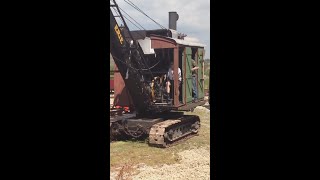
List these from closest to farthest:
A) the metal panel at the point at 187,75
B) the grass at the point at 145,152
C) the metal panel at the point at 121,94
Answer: the grass at the point at 145,152, the metal panel at the point at 187,75, the metal panel at the point at 121,94

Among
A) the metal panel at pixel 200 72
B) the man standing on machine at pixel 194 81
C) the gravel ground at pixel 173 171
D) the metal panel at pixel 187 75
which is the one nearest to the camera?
the gravel ground at pixel 173 171

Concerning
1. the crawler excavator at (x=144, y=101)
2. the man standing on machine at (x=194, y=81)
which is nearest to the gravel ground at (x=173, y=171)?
the crawler excavator at (x=144, y=101)

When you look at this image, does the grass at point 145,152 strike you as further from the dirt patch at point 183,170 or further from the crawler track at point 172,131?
the dirt patch at point 183,170

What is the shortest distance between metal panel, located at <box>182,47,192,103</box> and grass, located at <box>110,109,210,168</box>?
1.32 meters

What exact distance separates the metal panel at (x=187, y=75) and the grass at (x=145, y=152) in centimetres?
132

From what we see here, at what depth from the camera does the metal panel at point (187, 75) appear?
10.2m

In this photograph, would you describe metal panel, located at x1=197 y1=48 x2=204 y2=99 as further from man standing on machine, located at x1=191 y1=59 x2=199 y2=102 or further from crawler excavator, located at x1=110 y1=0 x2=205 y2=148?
crawler excavator, located at x1=110 y1=0 x2=205 y2=148

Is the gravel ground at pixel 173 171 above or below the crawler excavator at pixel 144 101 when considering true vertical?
below

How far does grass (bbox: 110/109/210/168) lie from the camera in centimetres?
786

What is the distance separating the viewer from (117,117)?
33.2 ft
